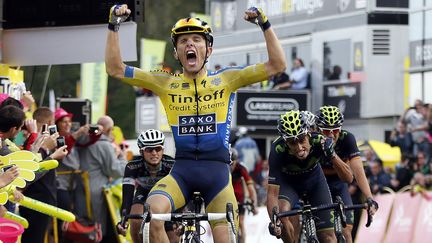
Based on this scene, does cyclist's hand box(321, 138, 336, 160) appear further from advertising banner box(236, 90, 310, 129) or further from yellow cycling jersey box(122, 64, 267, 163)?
advertising banner box(236, 90, 310, 129)

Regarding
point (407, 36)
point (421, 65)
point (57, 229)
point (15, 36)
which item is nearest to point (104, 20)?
point (15, 36)

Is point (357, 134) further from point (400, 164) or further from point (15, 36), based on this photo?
point (15, 36)

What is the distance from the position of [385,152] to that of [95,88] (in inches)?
456

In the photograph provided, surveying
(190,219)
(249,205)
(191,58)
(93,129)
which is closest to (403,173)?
(249,205)

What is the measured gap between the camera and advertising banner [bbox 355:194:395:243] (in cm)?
2238

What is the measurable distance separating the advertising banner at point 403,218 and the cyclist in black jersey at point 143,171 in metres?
7.92

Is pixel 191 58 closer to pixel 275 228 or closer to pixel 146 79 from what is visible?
pixel 146 79

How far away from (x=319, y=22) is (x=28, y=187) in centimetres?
2160

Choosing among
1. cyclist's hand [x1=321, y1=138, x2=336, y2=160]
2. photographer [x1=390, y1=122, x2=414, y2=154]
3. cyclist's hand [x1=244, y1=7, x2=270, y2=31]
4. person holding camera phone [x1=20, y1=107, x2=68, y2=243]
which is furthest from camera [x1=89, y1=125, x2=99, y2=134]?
photographer [x1=390, y1=122, x2=414, y2=154]

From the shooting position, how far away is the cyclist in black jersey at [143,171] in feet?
46.9

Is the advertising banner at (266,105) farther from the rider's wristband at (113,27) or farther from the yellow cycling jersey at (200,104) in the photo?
the rider's wristband at (113,27)

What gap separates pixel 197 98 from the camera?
11820 millimetres

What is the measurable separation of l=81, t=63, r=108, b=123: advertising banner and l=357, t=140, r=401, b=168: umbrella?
10867 mm

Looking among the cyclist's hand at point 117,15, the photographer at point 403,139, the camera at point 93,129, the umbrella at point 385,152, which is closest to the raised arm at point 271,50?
the cyclist's hand at point 117,15
